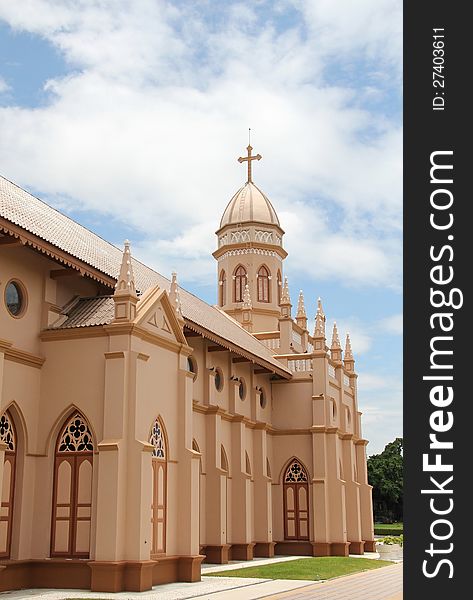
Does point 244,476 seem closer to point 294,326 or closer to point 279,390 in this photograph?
point 279,390

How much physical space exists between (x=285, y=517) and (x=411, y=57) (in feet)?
79.1

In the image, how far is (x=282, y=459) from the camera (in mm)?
31312

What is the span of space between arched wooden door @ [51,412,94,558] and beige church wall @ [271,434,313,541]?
49.3 ft

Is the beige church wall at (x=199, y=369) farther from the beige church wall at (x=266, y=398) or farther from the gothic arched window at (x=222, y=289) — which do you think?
the gothic arched window at (x=222, y=289)

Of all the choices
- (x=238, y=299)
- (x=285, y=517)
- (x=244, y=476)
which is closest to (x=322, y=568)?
(x=244, y=476)

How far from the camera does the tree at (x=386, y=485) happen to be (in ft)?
222

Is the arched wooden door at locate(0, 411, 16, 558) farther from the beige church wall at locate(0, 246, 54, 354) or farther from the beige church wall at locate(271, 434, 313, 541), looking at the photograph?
the beige church wall at locate(271, 434, 313, 541)

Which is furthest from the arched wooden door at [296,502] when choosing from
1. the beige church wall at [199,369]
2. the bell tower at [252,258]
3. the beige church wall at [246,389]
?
the bell tower at [252,258]

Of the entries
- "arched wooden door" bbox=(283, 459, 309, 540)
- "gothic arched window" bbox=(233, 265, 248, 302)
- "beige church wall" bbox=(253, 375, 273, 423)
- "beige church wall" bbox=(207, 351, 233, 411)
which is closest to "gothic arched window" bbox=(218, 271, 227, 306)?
"gothic arched window" bbox=(233, 265, 248, 302)

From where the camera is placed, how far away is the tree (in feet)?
222

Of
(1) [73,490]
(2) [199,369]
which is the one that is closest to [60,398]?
(1) [73,490]

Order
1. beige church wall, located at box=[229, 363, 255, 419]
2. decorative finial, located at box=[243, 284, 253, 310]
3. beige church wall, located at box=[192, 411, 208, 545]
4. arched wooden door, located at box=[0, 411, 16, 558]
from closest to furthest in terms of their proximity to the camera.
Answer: arched wooden door, located at box=[0, 411, 16, 558], beige church wall, located at box=[192, 411, 208, 545], beige church wall, located at box=[229, 363, 255, 419], decorative finial, located at box=[243, 284, 253, 310]

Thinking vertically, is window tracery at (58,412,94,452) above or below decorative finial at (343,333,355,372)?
below

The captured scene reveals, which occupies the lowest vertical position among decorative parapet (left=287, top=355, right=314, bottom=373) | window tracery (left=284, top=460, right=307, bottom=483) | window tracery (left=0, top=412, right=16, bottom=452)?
window tracery (left=284, top=460, right=307, bottom=483)
